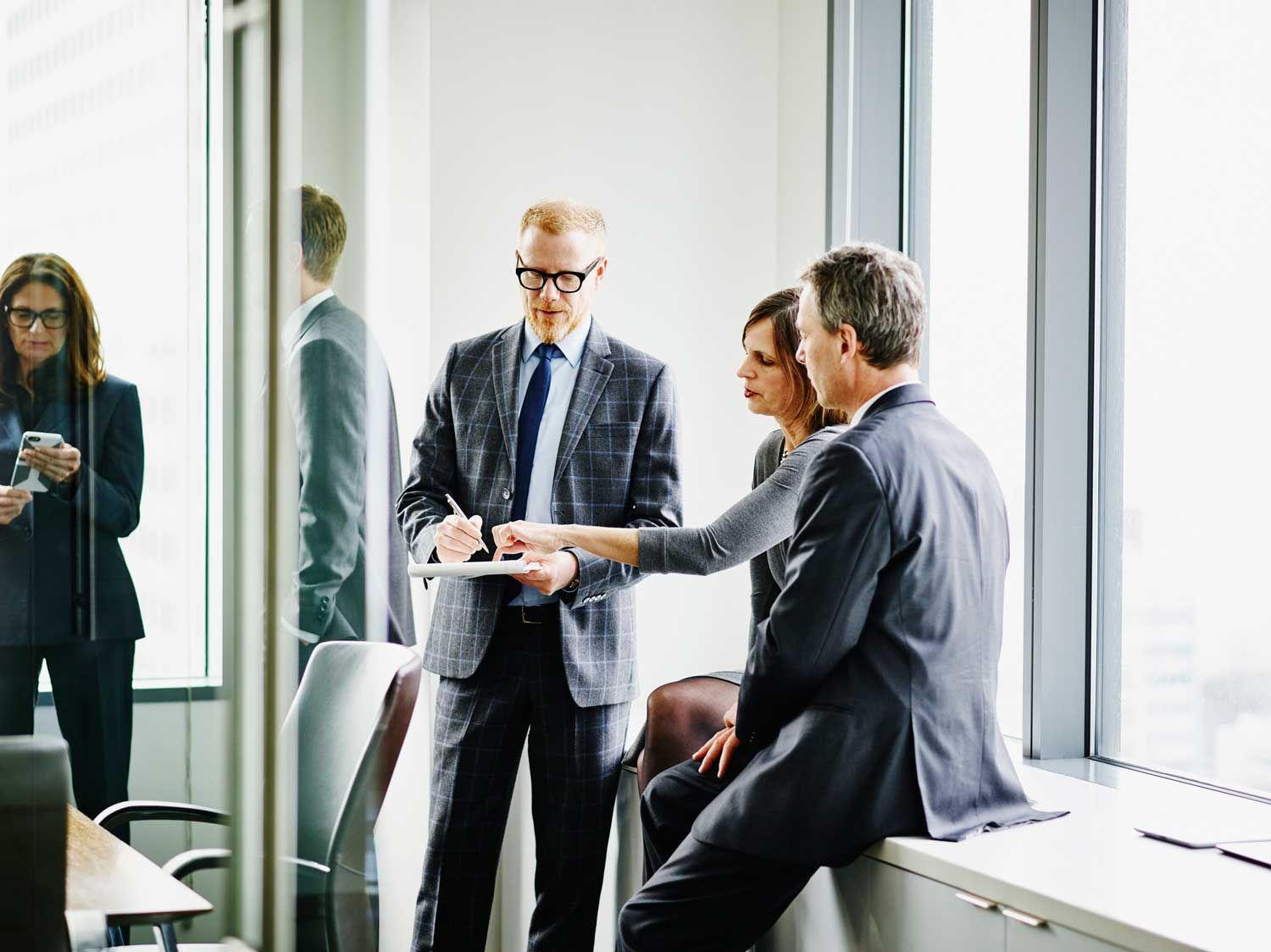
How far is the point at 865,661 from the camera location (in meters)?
1.66

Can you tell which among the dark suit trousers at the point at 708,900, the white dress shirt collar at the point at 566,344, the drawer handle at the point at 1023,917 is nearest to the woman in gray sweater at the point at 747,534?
the white dress shirt collar at the point at 566,344

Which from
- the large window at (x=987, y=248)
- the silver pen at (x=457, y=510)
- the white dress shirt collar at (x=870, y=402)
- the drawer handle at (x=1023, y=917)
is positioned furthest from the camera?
the large window at (x=987, y=248)

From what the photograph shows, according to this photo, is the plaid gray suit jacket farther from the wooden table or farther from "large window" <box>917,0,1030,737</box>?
the wooden table

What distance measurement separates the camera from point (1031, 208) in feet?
8.01

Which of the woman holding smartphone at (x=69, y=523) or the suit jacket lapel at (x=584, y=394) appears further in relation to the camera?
the suit jacket lapel at (x=584, y=394)

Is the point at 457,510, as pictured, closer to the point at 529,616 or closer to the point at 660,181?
the point at 529,616

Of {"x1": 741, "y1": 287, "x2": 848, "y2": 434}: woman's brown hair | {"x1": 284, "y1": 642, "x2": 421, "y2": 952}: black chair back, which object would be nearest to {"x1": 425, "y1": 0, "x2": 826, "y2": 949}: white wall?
{"x1": 741, "y1": 287, "x2": 848, "y2": 434}: woman's brown hair

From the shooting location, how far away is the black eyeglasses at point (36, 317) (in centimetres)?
54

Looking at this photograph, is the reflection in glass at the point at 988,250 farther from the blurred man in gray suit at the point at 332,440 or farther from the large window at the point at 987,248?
the blurred man in gray suit at the point at 332,440

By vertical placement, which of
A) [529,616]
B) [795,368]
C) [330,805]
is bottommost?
[529,616]

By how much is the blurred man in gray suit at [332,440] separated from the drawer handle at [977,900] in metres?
1.21

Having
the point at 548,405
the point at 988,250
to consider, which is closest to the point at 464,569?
the point at 548,405

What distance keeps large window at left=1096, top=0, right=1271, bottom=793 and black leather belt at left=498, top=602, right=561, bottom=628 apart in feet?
3.79

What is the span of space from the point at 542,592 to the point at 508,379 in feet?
1.41
